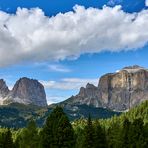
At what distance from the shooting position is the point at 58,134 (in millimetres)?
63094

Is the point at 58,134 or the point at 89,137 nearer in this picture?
the point at 58,134

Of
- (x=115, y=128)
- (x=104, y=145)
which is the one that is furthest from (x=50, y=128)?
(x=115, y=128)

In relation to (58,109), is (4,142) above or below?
below

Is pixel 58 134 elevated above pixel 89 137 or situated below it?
above

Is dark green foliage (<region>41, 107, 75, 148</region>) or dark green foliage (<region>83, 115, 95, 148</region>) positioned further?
dark green foliage (<region>83, 115, 95, 148</region>)

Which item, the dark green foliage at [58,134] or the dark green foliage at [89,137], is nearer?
the dark green foliage at [58,134]

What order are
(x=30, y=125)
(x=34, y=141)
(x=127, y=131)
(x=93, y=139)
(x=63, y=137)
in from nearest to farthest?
(x=63, y=137) < (x=93, y=139) < (x=127, y=131) < (x=34, y=141) < (x=30, y=125)

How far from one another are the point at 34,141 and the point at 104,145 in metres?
36.1

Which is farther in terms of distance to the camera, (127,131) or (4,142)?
(127,131)

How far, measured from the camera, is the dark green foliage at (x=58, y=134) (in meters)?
63.0

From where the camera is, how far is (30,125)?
115312 millimetres

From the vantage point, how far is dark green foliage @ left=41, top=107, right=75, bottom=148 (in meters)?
63.0

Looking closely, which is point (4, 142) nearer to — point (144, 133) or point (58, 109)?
point (58, 109)

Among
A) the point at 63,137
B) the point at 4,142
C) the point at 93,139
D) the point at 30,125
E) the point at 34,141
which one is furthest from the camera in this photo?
the point at 30,125
